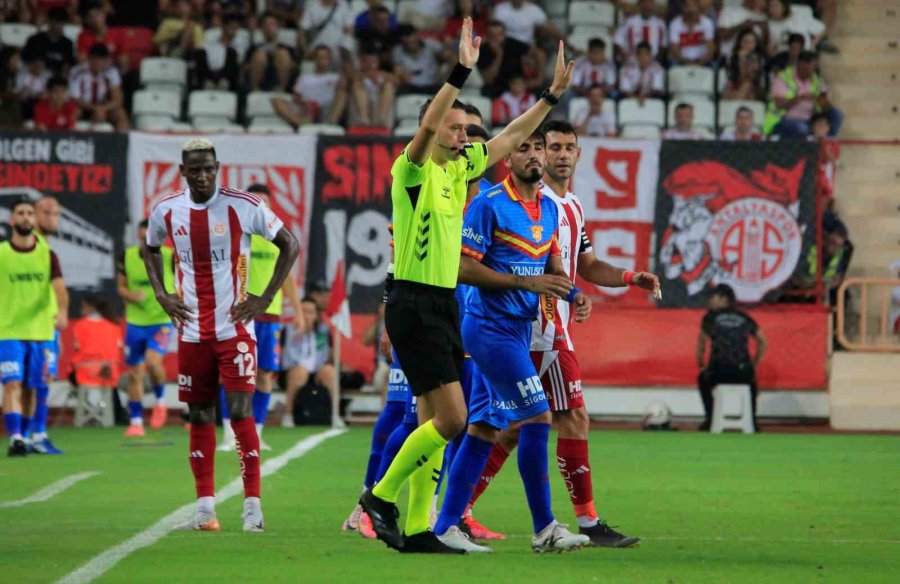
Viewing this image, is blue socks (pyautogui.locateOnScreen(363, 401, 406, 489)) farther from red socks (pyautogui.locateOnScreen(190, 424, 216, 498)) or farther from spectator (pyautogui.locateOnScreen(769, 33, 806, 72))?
spectator (pyautogui.locateOnScreen(769, 33, 806, 72))

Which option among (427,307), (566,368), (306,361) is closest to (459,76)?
(427,307)

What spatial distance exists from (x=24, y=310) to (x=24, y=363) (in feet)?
1.70

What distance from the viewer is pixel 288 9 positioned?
78.7 feet

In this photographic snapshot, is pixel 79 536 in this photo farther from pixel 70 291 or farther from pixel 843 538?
pixel 70 291

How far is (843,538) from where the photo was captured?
28.8 feet

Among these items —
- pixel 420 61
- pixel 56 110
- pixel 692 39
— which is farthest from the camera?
pixel 692 39

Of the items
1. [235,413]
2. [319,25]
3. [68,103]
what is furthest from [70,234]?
[235,413]

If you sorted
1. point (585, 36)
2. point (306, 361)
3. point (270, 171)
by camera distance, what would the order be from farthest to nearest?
point (585, 36)
point (270, 171)
point (306, 361)

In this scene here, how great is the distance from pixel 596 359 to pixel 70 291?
6.30 metres

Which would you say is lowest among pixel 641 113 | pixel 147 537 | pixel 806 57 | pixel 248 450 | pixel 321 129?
pixel 147 537

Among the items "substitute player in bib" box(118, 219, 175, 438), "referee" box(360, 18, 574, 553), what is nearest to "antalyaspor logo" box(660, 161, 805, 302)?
"substitute player in bib" box(118, 219, 175, 438)

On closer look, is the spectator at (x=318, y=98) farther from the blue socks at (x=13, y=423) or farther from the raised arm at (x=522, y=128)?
the raised arm at (x=522, y=128)

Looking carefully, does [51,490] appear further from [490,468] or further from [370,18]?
[370,18]

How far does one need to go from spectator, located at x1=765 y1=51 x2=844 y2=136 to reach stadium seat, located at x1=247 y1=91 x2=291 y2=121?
21.0 ft
